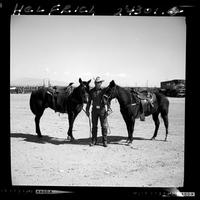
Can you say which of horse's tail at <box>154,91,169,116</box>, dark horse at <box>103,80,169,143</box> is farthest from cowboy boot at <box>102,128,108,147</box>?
horse's tail at <box>154,91,169,116</box>

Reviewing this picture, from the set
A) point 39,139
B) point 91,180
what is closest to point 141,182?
point 91,180

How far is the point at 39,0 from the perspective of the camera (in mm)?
3896

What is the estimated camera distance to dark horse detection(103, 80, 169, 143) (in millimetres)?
4555

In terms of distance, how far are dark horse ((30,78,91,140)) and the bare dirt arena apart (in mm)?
260

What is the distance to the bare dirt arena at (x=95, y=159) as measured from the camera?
4148mm

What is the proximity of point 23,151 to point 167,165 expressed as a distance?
3.10 metres

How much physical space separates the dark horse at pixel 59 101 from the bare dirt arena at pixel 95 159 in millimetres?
260

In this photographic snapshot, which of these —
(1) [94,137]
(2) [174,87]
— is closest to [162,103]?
(2) [174,87]

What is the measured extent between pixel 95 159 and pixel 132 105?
1.51m

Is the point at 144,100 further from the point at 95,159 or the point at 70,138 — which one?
the point at 70,138

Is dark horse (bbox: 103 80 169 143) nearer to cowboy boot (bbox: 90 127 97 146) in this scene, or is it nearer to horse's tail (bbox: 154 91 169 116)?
horse's tail (bbox: 154 91 169 116)

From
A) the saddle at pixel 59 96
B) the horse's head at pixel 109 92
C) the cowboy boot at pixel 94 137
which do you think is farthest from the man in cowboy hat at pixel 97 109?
the saddle at pixel 59 96
